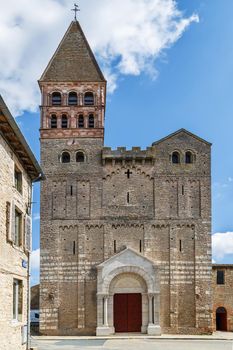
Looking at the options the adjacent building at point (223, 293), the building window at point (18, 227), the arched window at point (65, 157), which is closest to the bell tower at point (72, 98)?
the arched window at point (65, 157)

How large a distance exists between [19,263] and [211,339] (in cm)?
1831

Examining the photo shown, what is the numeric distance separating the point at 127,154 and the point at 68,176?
4.45 m

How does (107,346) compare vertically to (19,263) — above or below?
below

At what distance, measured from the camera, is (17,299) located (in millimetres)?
22047

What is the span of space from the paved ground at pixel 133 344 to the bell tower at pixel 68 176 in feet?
13.6

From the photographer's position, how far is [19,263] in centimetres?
2205

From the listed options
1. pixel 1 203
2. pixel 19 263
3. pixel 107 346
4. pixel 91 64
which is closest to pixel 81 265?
pixel 107 346

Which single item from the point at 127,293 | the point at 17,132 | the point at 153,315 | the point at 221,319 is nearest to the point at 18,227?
the point at 17,132

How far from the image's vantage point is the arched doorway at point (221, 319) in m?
42.7

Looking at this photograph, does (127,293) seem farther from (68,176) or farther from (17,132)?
(17,132)

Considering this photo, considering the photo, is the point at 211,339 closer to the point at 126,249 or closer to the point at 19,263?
the point at 126,249

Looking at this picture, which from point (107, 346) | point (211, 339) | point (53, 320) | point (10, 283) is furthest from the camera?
point (53, 320)

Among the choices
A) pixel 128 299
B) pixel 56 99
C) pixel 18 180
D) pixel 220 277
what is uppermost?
pixel 56 99

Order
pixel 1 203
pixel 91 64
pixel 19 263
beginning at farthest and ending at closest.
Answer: pixel 91 64 → pixel 19 263 → pixel 1 203
